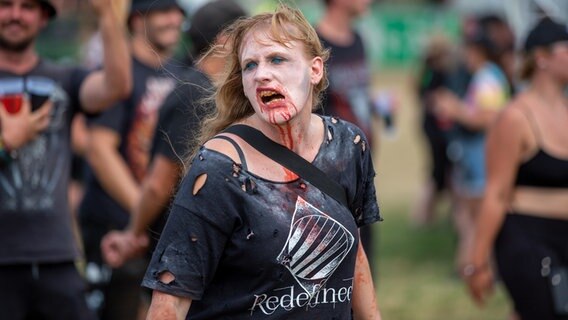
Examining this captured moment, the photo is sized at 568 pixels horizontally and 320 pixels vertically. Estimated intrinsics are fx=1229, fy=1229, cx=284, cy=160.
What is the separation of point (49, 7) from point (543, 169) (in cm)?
273

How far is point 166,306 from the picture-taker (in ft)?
12.8

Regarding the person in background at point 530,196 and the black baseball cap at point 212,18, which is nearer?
the black baseball cap at point 212,18

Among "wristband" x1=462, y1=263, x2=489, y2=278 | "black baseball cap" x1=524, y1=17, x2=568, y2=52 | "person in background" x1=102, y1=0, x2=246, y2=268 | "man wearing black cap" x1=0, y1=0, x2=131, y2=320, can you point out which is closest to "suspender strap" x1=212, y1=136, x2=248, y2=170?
"person in background" x1=102, y1=0, x2=246, y2=268

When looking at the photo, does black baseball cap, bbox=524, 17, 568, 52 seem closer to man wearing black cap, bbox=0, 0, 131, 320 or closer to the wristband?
the wristband

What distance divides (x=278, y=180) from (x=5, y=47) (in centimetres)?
253

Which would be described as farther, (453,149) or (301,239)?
(453,149)

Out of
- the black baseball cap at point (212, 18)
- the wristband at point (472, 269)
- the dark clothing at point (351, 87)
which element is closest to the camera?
the black baseball cap at point (212, 18)

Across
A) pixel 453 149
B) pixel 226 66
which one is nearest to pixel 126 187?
pixel 226 66

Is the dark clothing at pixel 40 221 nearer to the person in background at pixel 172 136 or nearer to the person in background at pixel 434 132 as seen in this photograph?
the person in background at pixel 172 136

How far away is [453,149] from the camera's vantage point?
45.8ft

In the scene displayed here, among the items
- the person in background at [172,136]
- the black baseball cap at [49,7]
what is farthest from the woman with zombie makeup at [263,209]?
the black baseball cap at [49,7]

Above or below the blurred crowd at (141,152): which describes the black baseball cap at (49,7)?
above

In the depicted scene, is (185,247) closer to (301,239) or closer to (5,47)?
(301,239)

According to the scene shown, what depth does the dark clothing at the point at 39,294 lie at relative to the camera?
5.86 metres
